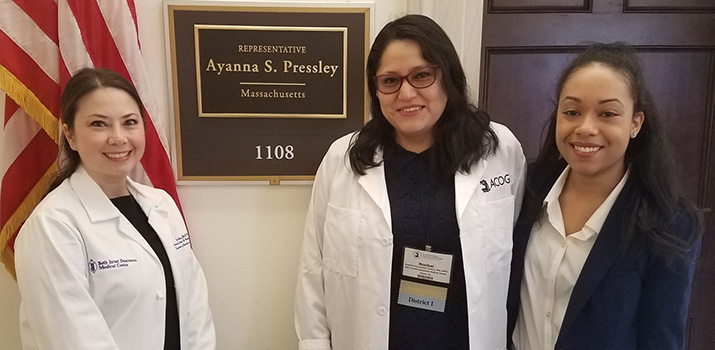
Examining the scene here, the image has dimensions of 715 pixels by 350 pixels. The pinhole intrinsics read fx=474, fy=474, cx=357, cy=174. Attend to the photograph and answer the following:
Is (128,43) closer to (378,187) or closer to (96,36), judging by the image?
(96,36)

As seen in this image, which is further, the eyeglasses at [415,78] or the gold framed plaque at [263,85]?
the gold framed plaque at [263,85]

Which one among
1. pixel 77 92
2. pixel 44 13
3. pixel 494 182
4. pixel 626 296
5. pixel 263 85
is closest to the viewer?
pixel 626 296

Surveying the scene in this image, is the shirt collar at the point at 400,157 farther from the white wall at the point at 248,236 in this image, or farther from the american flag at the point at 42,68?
the american flag at the point at 42,68

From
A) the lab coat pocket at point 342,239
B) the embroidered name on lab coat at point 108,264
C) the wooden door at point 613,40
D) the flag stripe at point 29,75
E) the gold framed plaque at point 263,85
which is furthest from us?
the wooden door at point 613,40

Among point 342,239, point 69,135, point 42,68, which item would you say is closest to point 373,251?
point 342,239

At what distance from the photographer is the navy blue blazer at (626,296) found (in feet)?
3.49

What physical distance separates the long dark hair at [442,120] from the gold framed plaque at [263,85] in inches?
10.5

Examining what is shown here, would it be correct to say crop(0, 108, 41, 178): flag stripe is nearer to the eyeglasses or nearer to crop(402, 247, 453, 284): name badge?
the eyeglasses

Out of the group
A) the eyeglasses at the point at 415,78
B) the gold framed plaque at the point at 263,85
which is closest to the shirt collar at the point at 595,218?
the eyeglasses at the point at 415,78

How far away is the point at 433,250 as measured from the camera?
Result: 1233mm

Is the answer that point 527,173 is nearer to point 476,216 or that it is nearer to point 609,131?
point 476,216

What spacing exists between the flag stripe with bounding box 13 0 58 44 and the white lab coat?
0.91m

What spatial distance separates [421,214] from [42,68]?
1.20 m

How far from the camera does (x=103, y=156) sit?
120cm
